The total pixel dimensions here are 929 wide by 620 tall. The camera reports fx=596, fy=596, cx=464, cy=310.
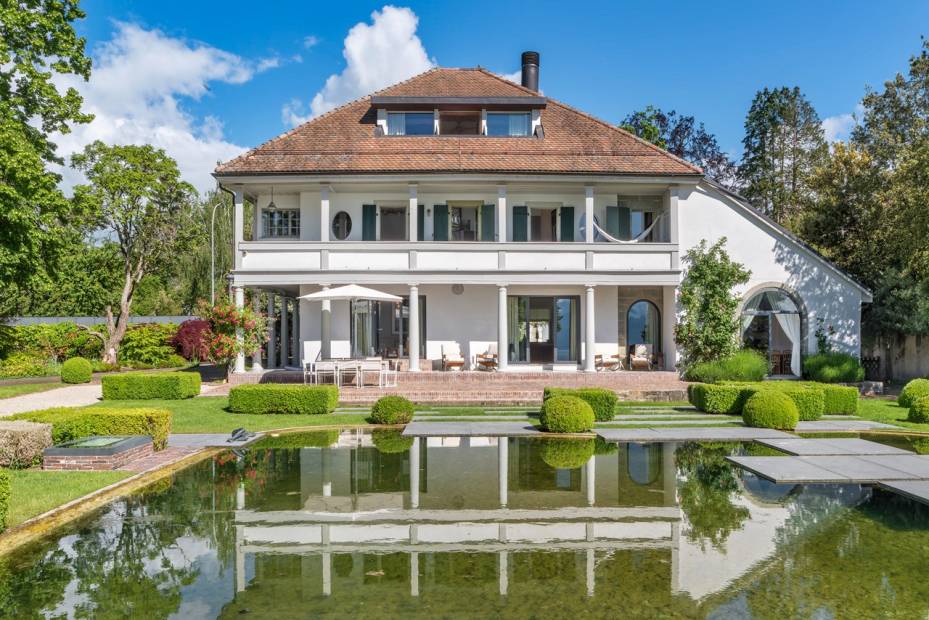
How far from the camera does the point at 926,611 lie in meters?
5.27

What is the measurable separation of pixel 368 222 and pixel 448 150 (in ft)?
13.4

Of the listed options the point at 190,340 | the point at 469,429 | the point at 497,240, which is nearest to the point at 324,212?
the point at 497,240

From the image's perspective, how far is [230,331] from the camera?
20812 mm

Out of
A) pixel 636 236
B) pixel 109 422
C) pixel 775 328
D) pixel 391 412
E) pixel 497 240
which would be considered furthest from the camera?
pixel 636 236

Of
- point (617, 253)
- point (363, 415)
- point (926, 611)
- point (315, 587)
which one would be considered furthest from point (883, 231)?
point (315, 587)

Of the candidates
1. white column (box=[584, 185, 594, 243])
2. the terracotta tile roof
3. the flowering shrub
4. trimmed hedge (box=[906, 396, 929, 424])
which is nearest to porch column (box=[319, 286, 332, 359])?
the flowering shrub

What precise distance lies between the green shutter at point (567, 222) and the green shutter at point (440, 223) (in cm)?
446

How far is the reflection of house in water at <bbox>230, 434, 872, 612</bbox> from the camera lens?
19.6 feet

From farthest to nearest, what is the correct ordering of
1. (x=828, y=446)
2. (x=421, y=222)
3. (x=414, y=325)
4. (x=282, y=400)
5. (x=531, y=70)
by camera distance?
(x=531, y=70)
(x=421, y=222)
(x=414, y=325)
(x=282, y=400)
(x=828, y=446)

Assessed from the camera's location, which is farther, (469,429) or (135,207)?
(135,207)

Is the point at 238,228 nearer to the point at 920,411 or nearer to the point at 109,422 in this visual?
the point at 109,422

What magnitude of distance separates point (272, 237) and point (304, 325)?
11.9 feet

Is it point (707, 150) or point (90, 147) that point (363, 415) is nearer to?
point (90, 147)

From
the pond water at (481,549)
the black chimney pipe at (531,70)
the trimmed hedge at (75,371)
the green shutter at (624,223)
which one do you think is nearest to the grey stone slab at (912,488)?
the pond water at (481,549)
